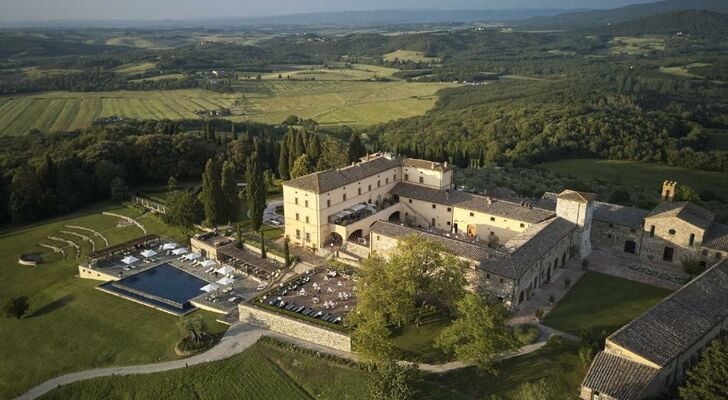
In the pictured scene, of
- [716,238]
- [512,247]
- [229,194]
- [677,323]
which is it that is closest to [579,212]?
[512,247]

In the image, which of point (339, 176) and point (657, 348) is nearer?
point (657, 348)

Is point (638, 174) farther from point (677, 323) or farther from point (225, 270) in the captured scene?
point (225, 270)

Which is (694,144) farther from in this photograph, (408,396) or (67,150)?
(67,150)

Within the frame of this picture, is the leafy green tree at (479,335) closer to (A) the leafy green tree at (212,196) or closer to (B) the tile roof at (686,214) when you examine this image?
(B) the tile roof at (686,214)

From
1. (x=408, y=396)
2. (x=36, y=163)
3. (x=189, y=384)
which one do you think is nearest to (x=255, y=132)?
(x=36, y=163)

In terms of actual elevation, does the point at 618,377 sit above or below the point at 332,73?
below
